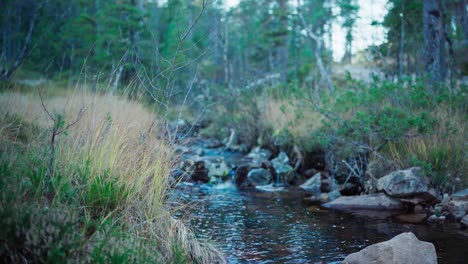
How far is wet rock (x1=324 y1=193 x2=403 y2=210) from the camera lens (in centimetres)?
680

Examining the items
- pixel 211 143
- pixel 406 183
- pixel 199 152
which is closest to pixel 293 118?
pixel 199 152

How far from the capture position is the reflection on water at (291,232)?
187 inches

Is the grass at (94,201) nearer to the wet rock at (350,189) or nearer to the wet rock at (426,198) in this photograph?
the wet rock at (426,198)

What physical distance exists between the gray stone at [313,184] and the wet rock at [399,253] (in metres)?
4.34

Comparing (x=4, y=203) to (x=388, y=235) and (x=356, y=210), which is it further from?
(x=356, y=210)

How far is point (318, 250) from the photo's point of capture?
16.1 ft

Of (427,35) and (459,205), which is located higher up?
(427,35)

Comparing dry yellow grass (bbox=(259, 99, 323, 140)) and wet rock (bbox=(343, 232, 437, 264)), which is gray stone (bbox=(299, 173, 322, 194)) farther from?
wet rock (bbox=(343, 232, 437, 264))

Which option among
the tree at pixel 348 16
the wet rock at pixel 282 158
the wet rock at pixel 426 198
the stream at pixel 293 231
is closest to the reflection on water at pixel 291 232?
the stream at pixel 293 231

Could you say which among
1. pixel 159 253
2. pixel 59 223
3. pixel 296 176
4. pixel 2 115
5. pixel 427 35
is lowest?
pixel 296 176

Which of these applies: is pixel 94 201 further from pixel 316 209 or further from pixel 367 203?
pixel 367 203

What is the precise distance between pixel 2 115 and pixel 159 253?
2.79 m

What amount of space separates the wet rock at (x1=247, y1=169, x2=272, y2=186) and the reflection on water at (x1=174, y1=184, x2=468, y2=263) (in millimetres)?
1610

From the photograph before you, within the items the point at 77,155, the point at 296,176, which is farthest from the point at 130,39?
the point at 77,155
